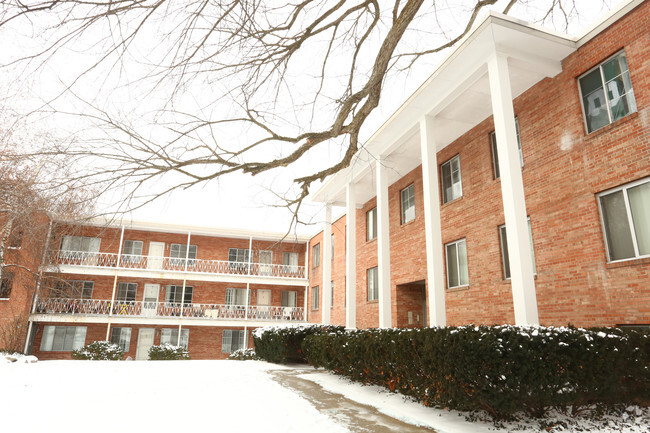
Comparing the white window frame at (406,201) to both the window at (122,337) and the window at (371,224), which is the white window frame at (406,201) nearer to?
the window at (371,224)

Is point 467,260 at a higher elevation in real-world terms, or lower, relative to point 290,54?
lower

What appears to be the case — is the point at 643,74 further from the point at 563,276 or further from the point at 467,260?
the point at 467,260

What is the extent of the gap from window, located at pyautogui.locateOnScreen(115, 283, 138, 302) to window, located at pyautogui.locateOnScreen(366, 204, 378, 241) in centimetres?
1481

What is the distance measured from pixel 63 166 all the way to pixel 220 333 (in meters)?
20.6

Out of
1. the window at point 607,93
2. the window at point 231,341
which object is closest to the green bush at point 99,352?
the window at point 231,341

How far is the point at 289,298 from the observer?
26.6 metres

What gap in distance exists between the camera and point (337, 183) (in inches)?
645

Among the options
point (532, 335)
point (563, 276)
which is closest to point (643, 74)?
point (563, 276)

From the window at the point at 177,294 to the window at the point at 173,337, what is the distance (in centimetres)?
171

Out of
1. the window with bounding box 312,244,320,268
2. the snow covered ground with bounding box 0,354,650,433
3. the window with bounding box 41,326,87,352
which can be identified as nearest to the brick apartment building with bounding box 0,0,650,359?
the window with bounding box 41,326,87,352

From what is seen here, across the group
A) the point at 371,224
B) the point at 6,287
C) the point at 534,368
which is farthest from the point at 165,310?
the point at 534,368

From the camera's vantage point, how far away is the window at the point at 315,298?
24.2 meters

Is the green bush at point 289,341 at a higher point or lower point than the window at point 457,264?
lower

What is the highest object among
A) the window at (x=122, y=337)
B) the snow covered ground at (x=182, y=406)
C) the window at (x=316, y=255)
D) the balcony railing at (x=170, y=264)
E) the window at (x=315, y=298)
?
the window at (x=316, y=255)
